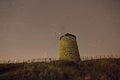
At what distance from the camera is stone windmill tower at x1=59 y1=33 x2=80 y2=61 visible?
37.5 metres

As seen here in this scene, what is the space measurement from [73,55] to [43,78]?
13.1 meters

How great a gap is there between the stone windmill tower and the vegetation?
302 cm

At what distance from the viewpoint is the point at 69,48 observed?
1508 inches

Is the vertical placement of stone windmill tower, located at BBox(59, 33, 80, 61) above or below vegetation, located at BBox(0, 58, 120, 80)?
above

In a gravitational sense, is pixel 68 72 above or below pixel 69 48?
below

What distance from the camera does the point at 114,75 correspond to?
27.8 m

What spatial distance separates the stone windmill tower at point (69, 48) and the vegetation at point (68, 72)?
9.90 feet

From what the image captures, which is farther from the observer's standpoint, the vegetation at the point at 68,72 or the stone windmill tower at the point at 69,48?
the stone windmill tower at the point at 69,48

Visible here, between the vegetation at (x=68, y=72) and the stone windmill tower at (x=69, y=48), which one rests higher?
the stone windmill tower at (x=69, y=48)

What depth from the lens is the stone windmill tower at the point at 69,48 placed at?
3753 cm

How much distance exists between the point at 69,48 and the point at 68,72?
9576 mm

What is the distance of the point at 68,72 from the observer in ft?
96.2

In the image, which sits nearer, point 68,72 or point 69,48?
point 68,72

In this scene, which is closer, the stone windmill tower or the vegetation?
the vegetation
